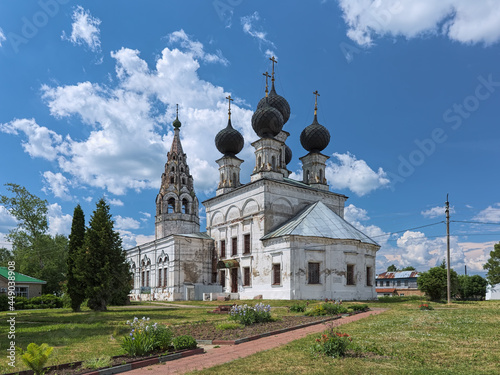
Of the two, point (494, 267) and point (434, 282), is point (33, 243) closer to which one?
point (434, 282)

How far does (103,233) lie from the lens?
24.0 metres

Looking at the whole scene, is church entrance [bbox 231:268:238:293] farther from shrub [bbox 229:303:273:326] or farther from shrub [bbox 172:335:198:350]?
shrub [bbox 172:335:198:350]

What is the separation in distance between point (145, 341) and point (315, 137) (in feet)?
111

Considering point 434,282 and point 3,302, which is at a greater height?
point 434,282

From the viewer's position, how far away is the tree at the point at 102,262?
23.4m

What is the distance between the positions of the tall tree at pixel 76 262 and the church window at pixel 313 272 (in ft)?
50.6

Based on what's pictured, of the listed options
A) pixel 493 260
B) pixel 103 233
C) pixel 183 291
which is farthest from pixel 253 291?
pixel 493 260

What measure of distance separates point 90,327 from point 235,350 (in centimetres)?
770

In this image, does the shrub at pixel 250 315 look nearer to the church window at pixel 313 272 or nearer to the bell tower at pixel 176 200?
the church window at pixel 313 272

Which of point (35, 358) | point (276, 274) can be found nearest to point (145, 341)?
point (35, 358)

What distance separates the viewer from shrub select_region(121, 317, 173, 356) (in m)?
9.18

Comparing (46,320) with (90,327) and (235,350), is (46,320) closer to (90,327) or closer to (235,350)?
(90,327)

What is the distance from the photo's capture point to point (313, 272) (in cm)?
3081

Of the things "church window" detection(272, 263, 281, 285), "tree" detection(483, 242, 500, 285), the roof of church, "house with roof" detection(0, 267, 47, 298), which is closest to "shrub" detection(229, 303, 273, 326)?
the roof of church
